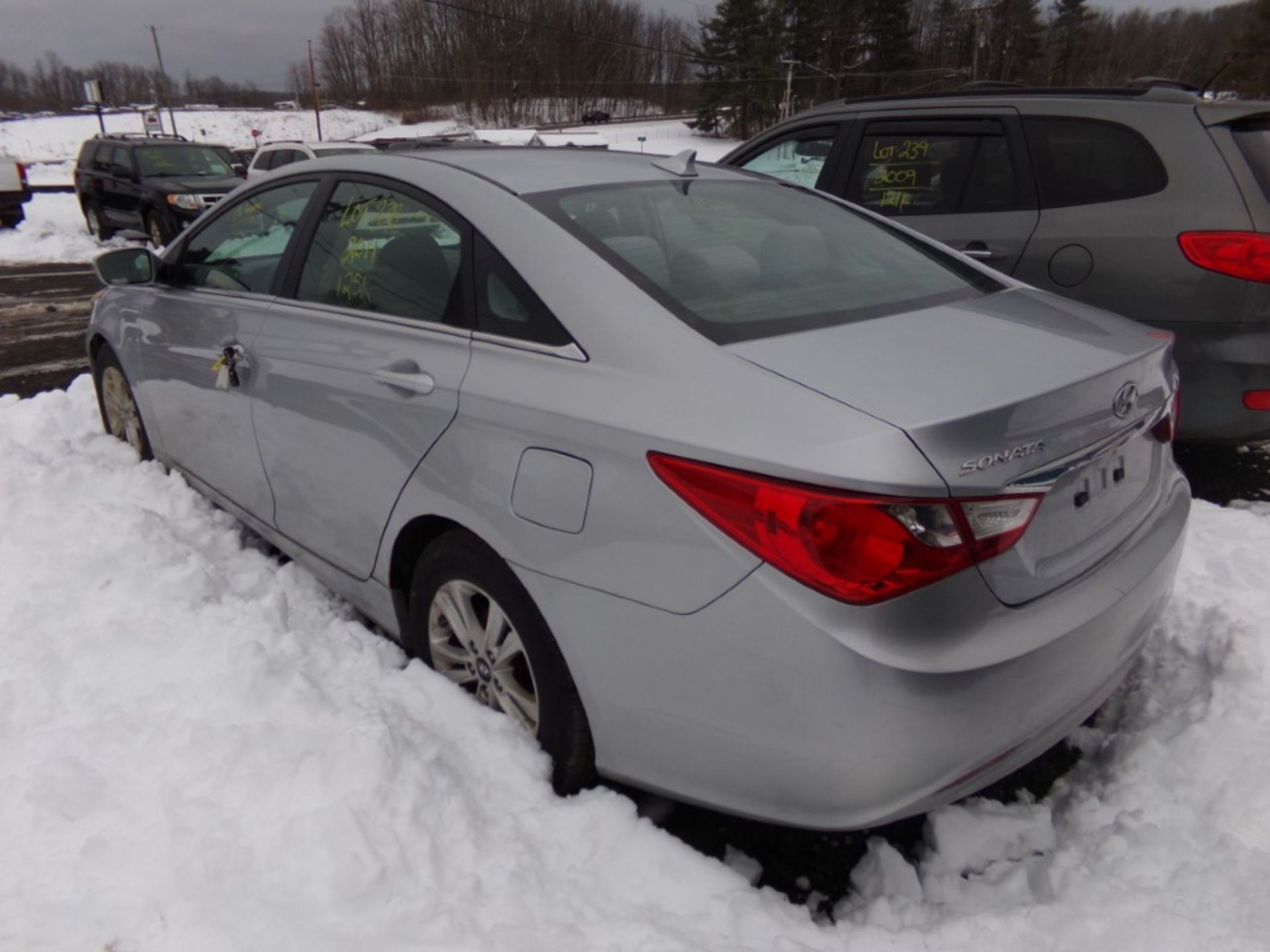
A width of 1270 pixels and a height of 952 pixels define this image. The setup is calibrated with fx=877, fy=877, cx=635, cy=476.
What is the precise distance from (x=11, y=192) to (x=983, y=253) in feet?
61.6

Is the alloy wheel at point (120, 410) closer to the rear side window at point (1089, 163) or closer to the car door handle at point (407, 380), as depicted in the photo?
the car door handle at point (407, 380)

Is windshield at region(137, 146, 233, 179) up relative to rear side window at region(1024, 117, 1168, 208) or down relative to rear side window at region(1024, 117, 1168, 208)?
down

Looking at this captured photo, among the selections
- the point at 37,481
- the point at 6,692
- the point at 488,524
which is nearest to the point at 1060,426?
the point at 488,524

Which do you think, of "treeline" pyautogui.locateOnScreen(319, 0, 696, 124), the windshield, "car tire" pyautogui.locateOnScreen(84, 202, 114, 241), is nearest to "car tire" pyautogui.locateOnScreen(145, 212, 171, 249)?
the windshield

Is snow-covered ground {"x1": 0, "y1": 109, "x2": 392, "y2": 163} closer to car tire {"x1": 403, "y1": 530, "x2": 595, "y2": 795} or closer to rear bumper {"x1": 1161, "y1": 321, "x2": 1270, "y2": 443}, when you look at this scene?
car tire {"x1": 403, "y1": 530, "x2": 595, "y2": 795}

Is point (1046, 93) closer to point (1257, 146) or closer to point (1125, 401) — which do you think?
point (1257, 146)

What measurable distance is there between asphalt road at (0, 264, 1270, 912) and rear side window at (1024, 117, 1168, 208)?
1519 millimetres

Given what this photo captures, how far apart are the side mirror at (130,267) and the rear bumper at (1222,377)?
438 cm

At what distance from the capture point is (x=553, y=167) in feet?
8.57

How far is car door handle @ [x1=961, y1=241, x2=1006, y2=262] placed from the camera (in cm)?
412

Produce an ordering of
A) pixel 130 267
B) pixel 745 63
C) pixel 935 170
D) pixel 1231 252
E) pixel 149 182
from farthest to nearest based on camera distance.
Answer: pixel 745 63, pixel 149 182, pixel 935 170, pixel 130 267, pixel 1231 252

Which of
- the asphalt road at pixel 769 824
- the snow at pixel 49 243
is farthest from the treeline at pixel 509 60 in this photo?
the asphalt road at pixel 769 824

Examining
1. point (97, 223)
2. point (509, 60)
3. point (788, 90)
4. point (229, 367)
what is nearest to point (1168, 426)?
point (229, 367)

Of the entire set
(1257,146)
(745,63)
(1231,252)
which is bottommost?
(1231,252)
